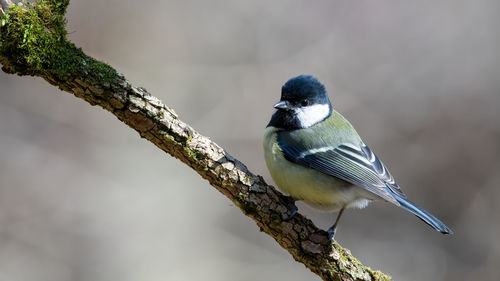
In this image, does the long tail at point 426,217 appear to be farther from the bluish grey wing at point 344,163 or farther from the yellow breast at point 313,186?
the yellow breast at point 313,186

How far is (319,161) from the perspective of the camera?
10.5 feet

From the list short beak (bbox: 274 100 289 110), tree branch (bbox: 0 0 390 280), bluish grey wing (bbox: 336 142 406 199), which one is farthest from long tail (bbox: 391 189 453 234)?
short beak (bbox: 274 100 289 110)

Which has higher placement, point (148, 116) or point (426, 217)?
point (426, 217)

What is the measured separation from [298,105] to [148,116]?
1.30m

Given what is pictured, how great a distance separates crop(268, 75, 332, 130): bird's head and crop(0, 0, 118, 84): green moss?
1367 mm

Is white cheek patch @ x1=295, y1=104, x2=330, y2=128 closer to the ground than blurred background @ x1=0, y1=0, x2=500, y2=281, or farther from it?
closer to the ground

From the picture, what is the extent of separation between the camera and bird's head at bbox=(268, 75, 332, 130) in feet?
11.2

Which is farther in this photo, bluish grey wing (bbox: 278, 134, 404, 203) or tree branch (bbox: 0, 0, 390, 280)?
bluish grey wing (bbox: 278, 134, 404, 203)

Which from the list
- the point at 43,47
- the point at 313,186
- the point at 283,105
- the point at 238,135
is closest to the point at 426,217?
the point at 313,186

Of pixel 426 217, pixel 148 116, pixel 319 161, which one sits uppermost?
pixel 319 161

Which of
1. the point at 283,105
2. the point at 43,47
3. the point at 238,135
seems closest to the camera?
the point at 43,47

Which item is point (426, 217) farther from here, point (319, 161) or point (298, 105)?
point (298, 105)

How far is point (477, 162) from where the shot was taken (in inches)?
252

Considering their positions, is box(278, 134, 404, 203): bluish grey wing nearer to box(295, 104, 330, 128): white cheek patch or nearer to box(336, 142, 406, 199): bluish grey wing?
box(336, 142, 406, 199): bluish grey wing
